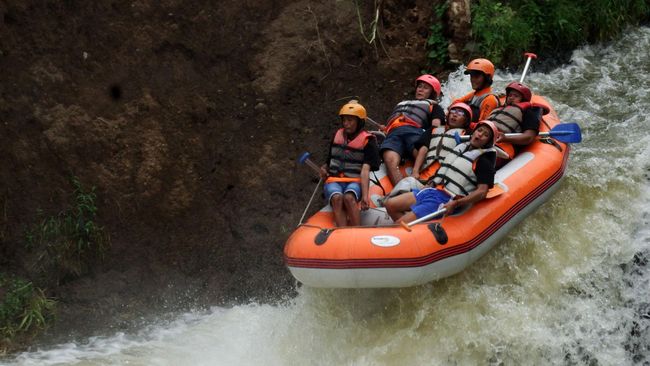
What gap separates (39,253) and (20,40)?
72.9 inches

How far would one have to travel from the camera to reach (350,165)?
5.75 m

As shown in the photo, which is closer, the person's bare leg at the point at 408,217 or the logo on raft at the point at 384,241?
the logo on raft at the point at 384,241

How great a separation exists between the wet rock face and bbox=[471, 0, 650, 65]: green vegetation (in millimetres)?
939

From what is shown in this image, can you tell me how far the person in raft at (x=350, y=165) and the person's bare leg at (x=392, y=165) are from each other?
264 mm

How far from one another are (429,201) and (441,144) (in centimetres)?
67

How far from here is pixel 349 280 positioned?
5.00 m

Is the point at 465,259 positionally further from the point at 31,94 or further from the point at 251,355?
the point at 31,94

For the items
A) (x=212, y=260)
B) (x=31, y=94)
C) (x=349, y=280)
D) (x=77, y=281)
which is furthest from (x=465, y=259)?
(x=31, y=94)

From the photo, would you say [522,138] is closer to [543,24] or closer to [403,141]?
[403,141]

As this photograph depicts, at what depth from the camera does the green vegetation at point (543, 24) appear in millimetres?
8070

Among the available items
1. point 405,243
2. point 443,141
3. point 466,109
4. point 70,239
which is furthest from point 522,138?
point 70,239

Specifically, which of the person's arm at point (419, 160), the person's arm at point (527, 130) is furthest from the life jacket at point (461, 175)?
the person's arm at point (527, 130)

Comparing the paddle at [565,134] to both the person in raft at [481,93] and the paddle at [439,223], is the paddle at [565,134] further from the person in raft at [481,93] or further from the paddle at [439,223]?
the paddle at [439,223]

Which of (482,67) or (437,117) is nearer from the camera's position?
(437,117)
